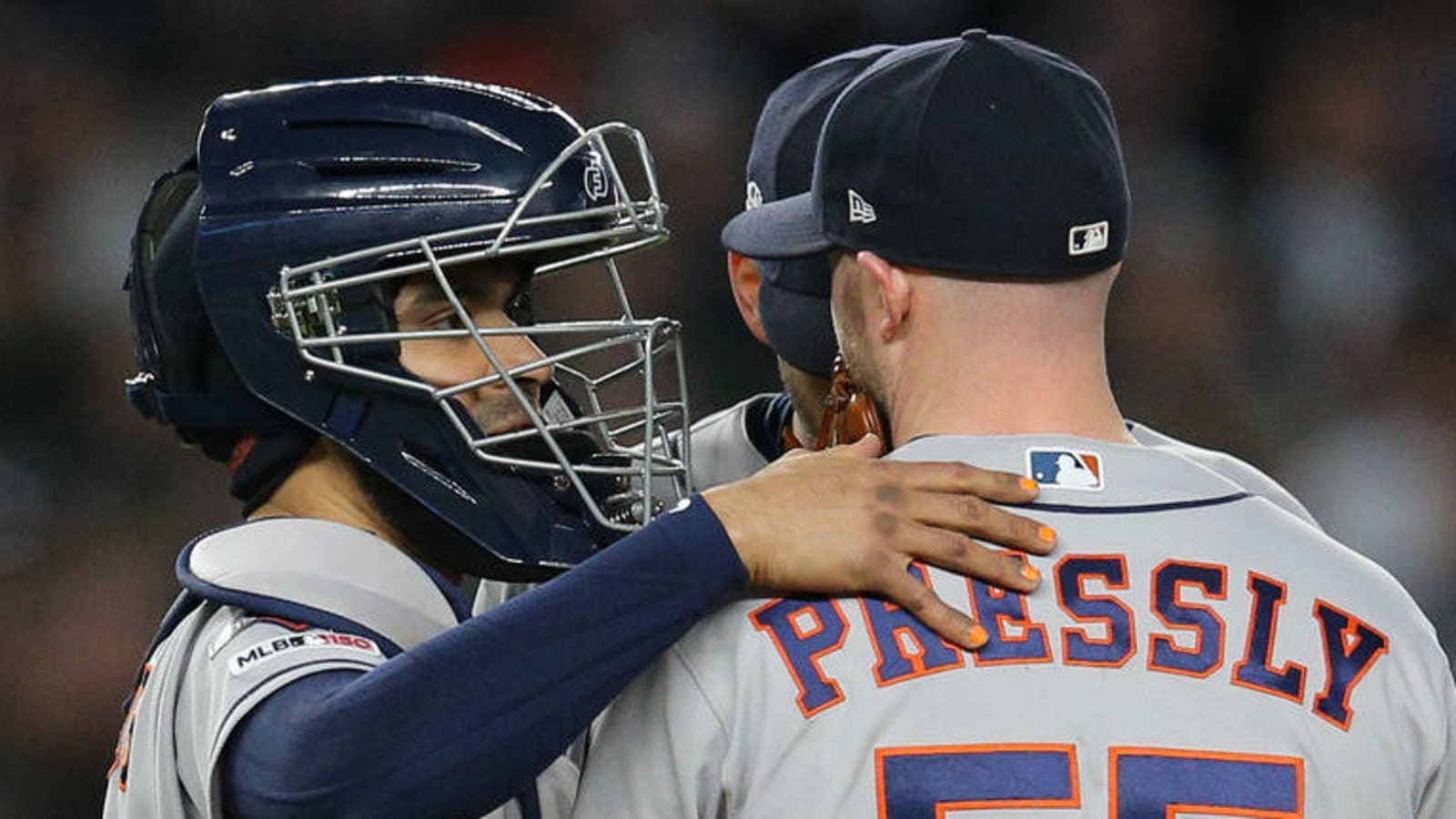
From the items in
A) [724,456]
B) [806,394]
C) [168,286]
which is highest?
[168,286]

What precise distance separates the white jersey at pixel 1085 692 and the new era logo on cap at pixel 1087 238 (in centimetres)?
17

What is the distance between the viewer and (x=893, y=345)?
1826mm

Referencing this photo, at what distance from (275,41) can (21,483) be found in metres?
1.37

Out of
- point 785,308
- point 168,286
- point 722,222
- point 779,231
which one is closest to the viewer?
point 168,286

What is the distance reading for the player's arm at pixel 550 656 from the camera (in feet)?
5.65

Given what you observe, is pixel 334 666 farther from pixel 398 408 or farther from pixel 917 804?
pixel 917 804

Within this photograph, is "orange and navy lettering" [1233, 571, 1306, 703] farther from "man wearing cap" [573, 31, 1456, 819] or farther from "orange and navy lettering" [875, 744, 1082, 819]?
"orange and navy lettering" [875, 744, 1082, 819]

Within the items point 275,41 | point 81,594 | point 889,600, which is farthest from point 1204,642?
point 275,41

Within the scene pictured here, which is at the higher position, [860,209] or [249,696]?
[860,209]

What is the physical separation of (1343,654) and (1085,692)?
24cm

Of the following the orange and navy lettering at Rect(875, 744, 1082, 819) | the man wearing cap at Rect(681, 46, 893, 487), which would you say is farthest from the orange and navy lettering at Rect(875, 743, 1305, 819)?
the man wearing cap at Rect(681, 46, 893, 487)

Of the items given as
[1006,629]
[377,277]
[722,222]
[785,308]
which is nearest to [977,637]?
[1006,629]

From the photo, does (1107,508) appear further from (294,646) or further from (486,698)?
(294,646)

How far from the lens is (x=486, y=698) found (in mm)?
1731
